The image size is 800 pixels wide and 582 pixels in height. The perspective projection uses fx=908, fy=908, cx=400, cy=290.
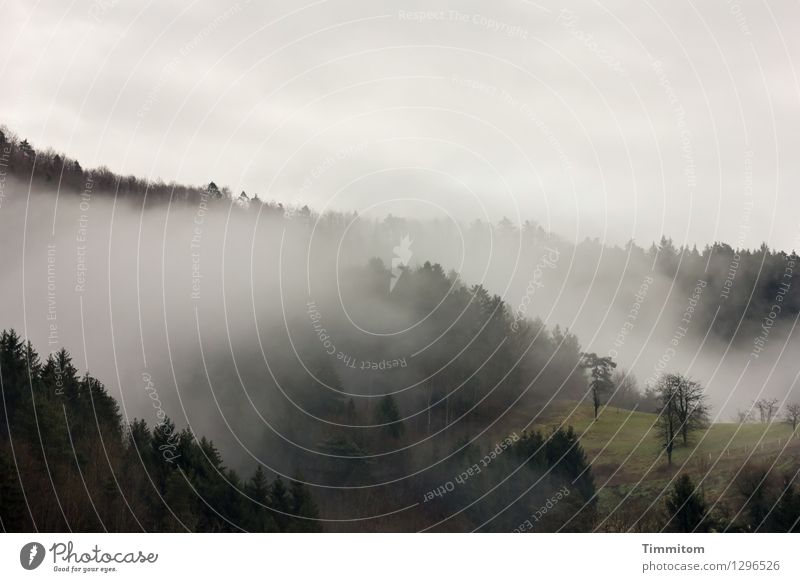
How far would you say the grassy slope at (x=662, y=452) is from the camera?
134 feet

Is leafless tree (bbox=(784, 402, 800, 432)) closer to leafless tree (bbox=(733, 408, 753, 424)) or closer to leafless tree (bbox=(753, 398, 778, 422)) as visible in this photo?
leafless tree (bbox=(753, 398, 778, 422))

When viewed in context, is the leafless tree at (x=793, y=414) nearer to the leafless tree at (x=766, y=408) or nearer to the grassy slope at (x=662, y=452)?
the grassy slope at (x=662, y=452)

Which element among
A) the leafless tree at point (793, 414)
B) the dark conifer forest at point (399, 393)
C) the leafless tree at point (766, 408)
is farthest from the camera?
the leafless tree at point (766, 408)

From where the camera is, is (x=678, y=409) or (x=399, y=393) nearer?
(x=678, y=409)

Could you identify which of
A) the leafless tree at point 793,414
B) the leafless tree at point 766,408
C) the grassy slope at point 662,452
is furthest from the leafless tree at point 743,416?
the leafless tree at point 793,414

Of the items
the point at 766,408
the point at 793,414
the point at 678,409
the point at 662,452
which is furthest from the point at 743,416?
the point at 662,452

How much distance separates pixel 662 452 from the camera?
42.2 meters

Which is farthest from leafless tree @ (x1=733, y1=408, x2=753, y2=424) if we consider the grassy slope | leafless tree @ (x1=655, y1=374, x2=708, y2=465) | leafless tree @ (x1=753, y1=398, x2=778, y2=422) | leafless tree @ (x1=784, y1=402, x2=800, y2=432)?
leafless tree @ (x1=784, y1=402, x2=800, y2=432)

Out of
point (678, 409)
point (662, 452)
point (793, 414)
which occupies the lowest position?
point (662, 452)

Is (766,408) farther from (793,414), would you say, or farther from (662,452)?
(662,452)

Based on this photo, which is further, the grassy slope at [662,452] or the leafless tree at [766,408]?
the leafless tree at [766,408]

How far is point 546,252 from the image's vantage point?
45.2 m

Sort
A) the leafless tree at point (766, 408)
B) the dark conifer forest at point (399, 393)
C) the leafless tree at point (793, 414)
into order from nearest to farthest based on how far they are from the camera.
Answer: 1. the dark conifer forest at point (399, 393)
2. the leafless tree at point (793, 414)
3. the leafless tree at point (766, 408)

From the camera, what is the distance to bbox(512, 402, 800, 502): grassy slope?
134ft
